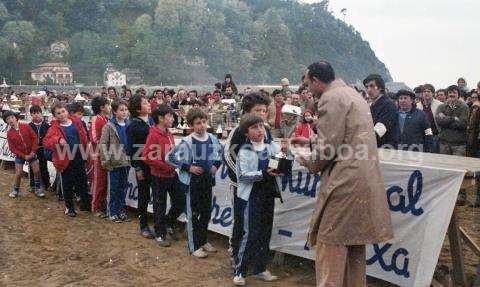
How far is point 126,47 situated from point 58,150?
106 meters

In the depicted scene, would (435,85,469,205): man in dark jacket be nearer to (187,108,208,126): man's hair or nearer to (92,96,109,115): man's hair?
(187,108,208,126): man's hair

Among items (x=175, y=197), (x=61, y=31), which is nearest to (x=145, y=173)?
(x=175, y=197)

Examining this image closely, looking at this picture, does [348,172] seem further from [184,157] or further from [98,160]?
[98,160]

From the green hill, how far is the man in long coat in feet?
289

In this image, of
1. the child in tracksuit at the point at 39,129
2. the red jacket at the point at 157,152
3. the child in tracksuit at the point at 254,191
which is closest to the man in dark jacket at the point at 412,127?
the child in tracksuit at the point at 254,191

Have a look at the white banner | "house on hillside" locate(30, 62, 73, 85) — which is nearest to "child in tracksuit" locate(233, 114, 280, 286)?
the white banner

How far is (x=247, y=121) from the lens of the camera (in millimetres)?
4543

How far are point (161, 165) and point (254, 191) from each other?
5.15 ft

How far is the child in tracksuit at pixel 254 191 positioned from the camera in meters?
4.52

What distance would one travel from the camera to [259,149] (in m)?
4.66

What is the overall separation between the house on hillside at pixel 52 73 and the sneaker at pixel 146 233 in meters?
82.2

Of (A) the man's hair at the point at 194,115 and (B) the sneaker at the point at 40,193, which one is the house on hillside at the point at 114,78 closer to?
(B) the sneaker at the point at 40,193

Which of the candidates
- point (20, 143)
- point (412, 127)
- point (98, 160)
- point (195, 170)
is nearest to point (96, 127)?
point (98, 160)

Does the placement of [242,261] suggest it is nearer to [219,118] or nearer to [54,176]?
[219,118]
